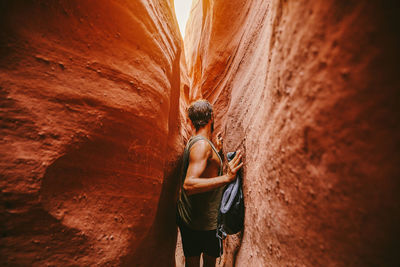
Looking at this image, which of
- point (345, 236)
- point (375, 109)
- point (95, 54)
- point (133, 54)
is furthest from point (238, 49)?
point (345, 236)

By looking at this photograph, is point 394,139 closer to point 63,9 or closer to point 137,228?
point 137,228

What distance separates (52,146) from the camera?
42.6 inches

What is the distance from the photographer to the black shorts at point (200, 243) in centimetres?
205

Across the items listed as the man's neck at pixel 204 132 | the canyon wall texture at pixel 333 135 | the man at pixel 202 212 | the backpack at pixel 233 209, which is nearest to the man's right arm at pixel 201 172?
the man at pixel 202 212

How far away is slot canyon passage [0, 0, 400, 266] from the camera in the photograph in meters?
0.58

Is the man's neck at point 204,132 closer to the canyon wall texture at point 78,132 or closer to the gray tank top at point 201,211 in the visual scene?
the gray tank top at point 201,211

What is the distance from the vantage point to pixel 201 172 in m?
1.71

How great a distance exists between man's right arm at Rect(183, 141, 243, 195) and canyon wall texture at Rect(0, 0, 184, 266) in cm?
39

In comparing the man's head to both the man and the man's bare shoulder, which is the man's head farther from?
the man's bare shoulder

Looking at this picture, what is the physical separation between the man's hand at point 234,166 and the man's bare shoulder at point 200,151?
27 centimetres

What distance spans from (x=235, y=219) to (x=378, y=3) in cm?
176

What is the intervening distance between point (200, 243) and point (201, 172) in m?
1.01

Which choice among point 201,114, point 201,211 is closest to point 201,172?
point 201,211

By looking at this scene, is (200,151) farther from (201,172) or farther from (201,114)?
(201,114)
